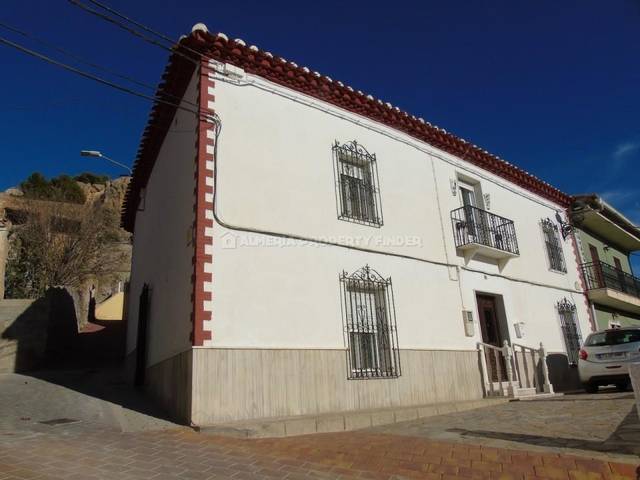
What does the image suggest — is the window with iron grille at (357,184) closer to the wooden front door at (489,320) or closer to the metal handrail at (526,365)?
the wooden front door at (489,320)

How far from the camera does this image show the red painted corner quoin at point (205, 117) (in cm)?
633

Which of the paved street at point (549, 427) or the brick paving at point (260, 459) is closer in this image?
the brick paving at point (260, 459)

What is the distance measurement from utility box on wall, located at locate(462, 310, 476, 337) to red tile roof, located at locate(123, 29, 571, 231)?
166 inches

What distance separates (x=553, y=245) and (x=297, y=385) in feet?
Result: 35.5

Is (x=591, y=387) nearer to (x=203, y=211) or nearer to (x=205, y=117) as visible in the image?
(x=203, y=211)

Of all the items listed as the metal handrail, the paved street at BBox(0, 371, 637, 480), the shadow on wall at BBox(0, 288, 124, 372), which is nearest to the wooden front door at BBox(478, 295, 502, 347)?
the metal handrail

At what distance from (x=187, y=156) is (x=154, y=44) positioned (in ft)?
6.97

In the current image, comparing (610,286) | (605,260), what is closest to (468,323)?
(610,286)

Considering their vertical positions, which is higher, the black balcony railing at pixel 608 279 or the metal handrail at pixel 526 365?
the black balcony railing at pixel 608 279

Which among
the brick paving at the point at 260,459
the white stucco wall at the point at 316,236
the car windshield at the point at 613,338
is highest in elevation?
the white stucco wall at the point at 316,236

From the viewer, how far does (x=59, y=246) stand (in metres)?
20.9

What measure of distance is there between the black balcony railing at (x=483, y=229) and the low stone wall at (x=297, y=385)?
314cm

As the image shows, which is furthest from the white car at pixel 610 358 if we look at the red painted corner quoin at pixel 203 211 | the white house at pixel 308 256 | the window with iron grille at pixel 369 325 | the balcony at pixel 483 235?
the red painted corner quoin at pixel 203 211

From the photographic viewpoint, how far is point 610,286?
16.0 metres
